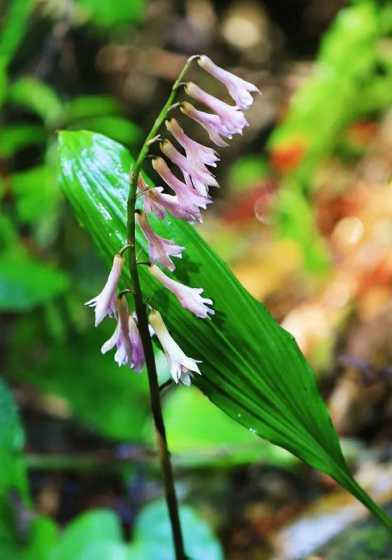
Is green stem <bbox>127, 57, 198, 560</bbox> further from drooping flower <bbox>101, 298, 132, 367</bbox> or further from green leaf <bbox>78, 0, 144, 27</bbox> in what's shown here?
green leaf <bbox>78, 0, 144, 27</bbox>

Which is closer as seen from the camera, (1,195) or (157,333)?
(157,333)

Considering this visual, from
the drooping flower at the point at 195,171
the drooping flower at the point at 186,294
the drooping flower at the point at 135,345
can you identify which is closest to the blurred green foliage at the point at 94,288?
the drooping flower at the point at 135,345

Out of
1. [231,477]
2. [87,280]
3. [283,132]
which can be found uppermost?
[283,132]

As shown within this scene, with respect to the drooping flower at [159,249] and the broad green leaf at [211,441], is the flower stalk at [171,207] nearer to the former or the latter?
the drooping flower at [159,249]

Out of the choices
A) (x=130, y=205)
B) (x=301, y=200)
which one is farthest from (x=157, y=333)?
(x=301, y=200)

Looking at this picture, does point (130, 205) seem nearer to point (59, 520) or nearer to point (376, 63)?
point (59, 520)

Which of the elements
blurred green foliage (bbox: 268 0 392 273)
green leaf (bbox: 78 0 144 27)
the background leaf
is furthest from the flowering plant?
green leaf (bbox: 78 0 144 27)
